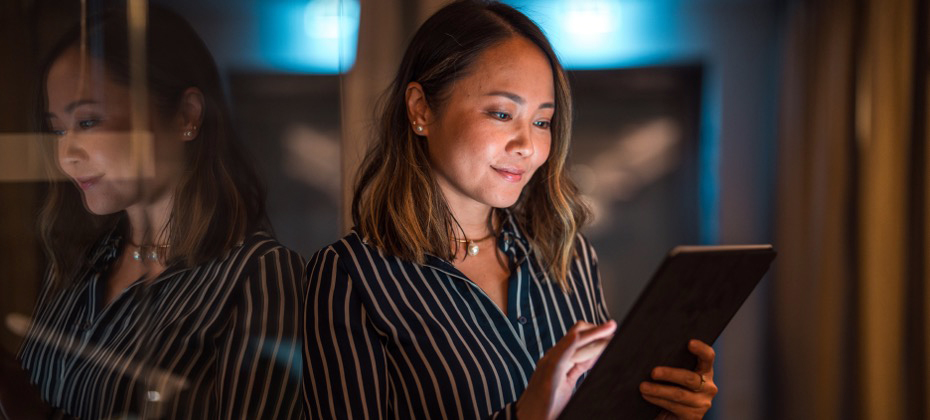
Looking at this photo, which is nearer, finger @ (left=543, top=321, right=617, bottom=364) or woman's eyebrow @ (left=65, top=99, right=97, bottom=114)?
finger @ (left=543, top=321, right=617, bottom=364)

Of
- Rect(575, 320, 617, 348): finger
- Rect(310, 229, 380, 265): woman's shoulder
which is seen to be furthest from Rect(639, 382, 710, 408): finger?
Rect(310, 229, 380, 265): woman's shoulder

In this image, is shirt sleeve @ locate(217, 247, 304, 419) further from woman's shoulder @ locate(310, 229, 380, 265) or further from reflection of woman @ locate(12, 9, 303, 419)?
woman's shoulder @ locate(310, 229, 380, 265)

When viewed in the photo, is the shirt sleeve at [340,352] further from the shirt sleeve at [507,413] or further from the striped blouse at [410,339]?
the shirt sleeve at [507,413]

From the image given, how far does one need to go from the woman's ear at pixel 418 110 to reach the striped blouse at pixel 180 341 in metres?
0.36

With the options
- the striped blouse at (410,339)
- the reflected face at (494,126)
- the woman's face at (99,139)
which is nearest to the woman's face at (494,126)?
the reflected face at (494,126)

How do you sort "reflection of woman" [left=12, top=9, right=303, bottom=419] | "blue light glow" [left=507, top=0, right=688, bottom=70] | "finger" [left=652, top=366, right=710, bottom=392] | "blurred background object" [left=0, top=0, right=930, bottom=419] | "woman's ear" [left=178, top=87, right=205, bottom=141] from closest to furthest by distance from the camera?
"finger" [left=652, top=366, right=710, bottom=392]
"reflection of woman" [left=12, top=9, right=303, bottom=419]
"woman's ear" [left=178, top=87, right=205, bottom=141]
"blurred background object" [left=0, top=0, right=930, bottom=419]
"blue light glow" [left=507, top=0, right=688, bottom=70]

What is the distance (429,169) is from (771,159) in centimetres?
125

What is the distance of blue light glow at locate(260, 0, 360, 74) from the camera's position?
1406mm

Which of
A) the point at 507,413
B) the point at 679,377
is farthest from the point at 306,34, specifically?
the point at 679,377

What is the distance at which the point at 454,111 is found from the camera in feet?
4.15

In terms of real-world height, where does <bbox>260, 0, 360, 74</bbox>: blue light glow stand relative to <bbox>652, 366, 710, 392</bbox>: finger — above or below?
above

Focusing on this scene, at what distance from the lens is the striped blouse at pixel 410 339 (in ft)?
3.72

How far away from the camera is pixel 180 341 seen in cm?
123

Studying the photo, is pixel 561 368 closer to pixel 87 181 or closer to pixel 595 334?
pixel 595 334
